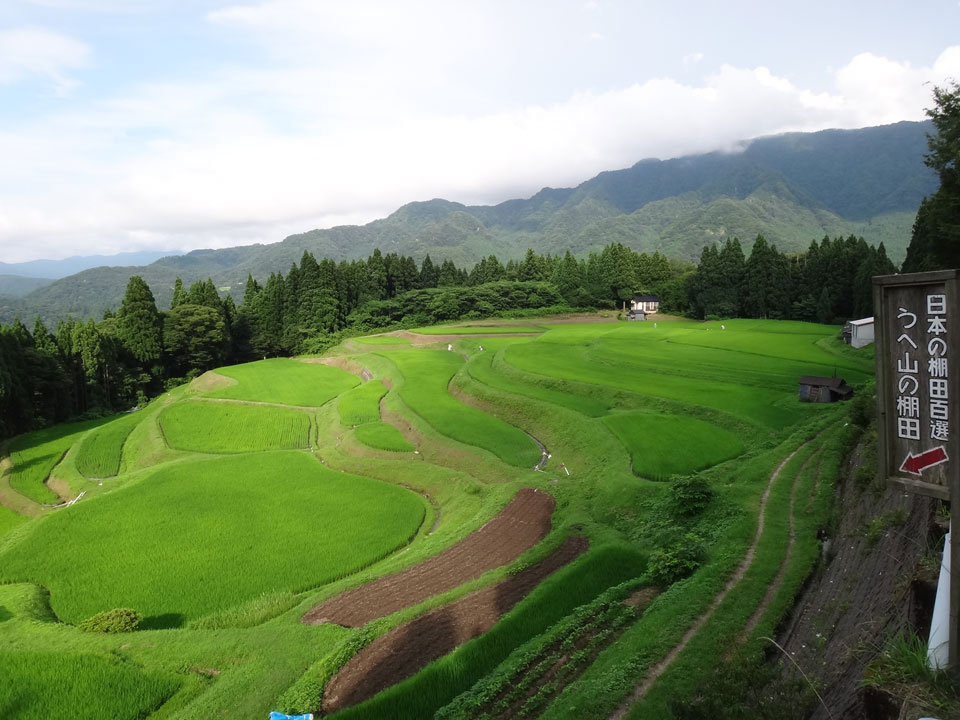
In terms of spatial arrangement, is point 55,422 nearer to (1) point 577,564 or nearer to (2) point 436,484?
(2) point 436,484

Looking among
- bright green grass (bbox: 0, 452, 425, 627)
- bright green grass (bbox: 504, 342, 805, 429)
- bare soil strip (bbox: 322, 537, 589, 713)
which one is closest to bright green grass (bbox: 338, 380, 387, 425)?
bright green grass (bbox: 0, 452, 425, 627)

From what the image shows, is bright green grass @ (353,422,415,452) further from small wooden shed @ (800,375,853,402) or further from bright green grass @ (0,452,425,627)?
small wooden shed @ (800,375,853,402)

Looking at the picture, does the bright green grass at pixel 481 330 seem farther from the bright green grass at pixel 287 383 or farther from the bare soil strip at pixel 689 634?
the bare soil strip at pixel 689 634

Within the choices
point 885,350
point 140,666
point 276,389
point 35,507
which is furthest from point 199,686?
point 276,389

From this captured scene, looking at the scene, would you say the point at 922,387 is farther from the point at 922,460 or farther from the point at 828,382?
the point at 828,382

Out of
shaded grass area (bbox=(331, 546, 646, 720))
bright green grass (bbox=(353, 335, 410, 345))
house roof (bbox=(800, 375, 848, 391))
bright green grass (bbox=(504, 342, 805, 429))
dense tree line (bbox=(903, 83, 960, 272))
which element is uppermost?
dense tree line (bbox=(903, 83, 960, 272))

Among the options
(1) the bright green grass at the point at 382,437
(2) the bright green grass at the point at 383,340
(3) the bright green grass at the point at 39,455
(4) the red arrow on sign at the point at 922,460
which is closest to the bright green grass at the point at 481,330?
(2) the bright green grass at the point at 383,340
